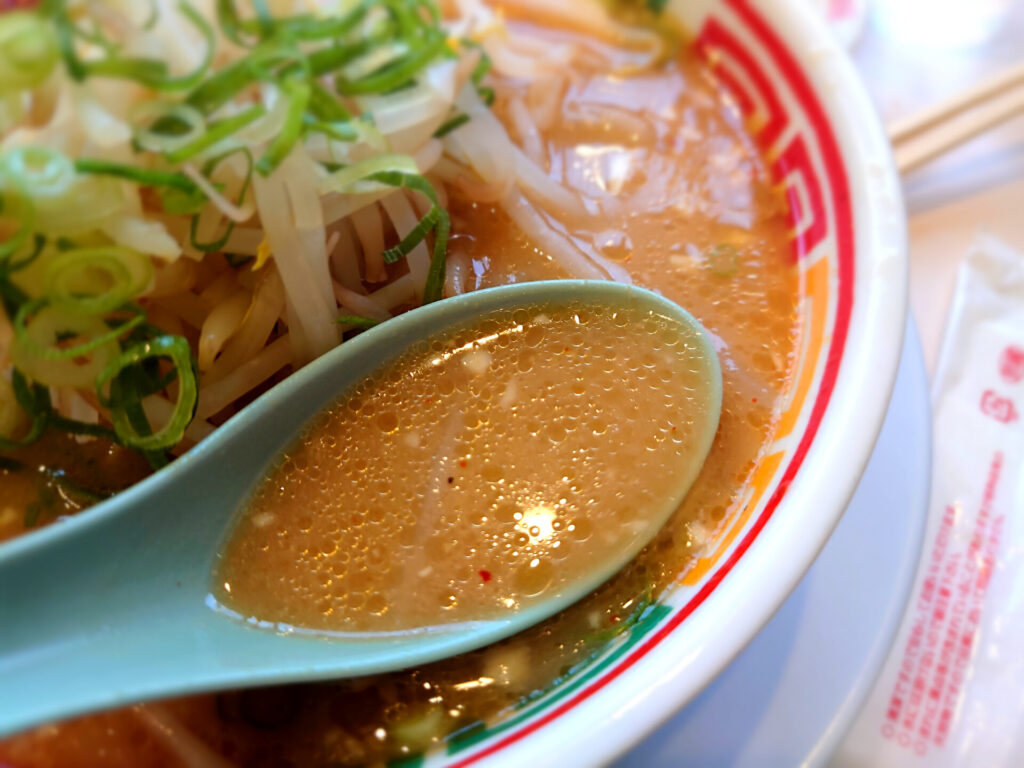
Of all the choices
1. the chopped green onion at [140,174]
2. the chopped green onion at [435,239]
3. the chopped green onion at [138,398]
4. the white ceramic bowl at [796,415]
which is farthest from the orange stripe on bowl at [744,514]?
the chopped green onion at [140,174]

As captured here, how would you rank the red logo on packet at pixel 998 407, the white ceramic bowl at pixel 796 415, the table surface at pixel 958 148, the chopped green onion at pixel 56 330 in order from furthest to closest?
the table surface at pixel 958 148
the red logo on packet at pixel 998 407
the chopped green onion at pixel 56 330
the white ceramic bowl at pixel 796 415

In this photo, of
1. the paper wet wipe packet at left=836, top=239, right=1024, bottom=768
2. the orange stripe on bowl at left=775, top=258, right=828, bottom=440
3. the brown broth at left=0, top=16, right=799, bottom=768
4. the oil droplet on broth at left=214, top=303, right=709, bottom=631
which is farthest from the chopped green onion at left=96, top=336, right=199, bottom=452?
the paper wet wipe packet at left=836, top=239, right=1024, bottom=768

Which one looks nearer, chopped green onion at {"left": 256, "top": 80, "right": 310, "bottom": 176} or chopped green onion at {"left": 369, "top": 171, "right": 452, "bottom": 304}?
chopped green onion at {"left": 256, "top": 80, "right": 310, "bottom": 176}

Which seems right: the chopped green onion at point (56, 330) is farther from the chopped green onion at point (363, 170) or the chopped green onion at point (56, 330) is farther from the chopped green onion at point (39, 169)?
the chopped green onion at point (363, 170)

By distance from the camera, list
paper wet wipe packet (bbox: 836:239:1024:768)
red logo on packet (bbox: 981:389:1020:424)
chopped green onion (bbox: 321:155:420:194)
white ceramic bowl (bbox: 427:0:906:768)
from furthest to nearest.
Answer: red logo on packet (bbox: 981:389:1020:424), paper wet wipe packet (bbox: 836:239:1024:768), chopped green onion (bbox: 321:155:420:194), white ceramic bowl (bbox: 427:0:906:768)

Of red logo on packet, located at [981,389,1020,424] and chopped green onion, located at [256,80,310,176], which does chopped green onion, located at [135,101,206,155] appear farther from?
red logo on packet, located at [981,389,1020,424]

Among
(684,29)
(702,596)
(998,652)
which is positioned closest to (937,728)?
(998,652)
